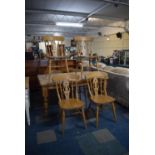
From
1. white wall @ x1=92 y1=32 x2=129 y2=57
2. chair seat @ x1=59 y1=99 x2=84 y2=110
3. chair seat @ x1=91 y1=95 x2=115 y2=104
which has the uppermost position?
white wall @ x1=92 y1=32 x2=129 y2=57

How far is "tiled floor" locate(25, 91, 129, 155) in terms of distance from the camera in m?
1.88

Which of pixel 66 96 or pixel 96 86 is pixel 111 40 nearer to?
pixel 96 86

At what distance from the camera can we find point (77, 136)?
2.18 m

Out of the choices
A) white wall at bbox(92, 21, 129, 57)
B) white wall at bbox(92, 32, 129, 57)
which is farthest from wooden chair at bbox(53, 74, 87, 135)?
white wall at bbox(92, 32, 129, 57)

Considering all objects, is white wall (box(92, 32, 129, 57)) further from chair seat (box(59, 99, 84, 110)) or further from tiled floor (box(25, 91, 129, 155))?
chair seat (box(59, 99, 84, 110))

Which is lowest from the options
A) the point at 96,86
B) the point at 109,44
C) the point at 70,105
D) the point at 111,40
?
the point at 70,105

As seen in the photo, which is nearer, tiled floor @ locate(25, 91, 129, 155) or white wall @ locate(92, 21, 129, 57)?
tiled floor @ locate(25, 91, 129, 155)

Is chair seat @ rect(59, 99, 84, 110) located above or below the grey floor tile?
above

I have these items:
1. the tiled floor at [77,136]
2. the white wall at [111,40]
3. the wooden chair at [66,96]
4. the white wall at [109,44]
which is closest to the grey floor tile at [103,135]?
the tiled floor at [77,136]

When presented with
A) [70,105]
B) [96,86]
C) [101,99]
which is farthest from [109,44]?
[70,105]

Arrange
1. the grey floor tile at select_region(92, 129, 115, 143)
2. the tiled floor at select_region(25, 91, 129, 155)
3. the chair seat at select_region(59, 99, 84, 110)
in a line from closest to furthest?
1. the tiled floor at select_region(25, 91, 129, 155)
2. the grey floor tile at select_region(92, 129, 115, 143)
3. the chair seat at select_region(59, 99, 84, 110)

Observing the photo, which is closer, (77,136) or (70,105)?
(77,136)
